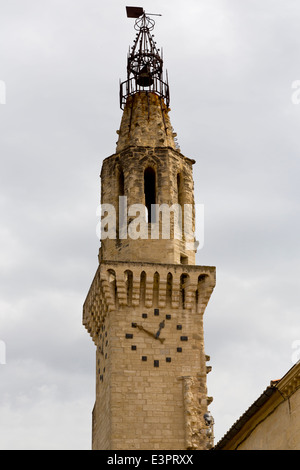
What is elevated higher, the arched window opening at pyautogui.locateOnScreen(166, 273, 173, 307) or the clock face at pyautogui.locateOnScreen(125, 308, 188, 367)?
the arched window opening at pyautogui.locateOnScreen(166, 273, 173, 307)

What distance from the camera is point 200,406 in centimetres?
3412

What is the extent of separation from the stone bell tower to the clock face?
0.03 m

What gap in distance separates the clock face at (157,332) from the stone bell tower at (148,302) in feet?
0.11

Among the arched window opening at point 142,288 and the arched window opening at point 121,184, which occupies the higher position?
the arched window opening at point 121,184

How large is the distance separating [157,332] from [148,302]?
1.17 metres

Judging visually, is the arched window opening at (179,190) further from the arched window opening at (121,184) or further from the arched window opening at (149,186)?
the arched window opening at (121,184)

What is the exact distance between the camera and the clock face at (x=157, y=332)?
34688 millimetres

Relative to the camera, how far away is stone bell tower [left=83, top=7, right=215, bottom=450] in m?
33.6

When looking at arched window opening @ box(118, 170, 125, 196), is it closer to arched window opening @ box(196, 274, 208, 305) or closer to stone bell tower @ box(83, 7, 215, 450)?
stone bell tower @ box(83, 7, 215, 450)

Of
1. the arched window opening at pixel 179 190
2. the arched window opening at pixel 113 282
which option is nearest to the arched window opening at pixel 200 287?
the arched window opening at pixel 113 282

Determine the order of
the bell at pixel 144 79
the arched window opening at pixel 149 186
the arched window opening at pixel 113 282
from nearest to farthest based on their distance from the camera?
the arched window opening at pixel 113 282 → the arched window opening at pixel 149 186 → the bell at pixel 144 79

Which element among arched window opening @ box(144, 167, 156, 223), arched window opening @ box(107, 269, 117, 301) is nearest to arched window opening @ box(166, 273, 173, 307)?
arched window opening @ box(107, 269, 117, 301)

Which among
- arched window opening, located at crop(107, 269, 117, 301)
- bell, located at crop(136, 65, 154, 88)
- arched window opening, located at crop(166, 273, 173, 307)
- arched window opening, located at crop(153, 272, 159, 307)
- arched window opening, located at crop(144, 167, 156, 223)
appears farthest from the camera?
bell, located at crop(136, 65, 154, 88)
